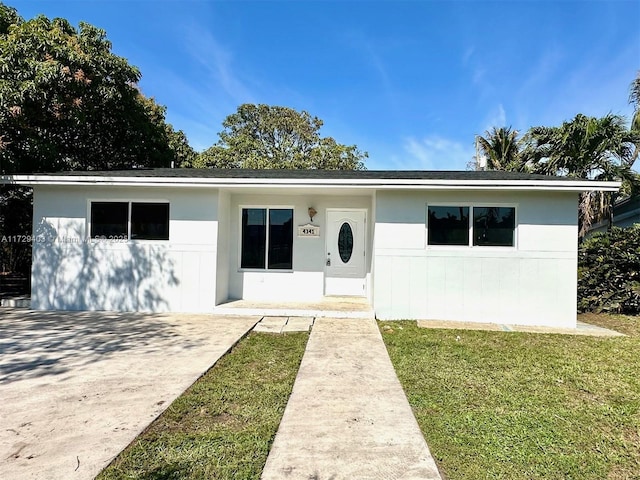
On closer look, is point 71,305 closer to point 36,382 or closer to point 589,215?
point 36,382

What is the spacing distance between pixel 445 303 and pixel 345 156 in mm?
18927

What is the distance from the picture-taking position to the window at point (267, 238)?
28.3 ft

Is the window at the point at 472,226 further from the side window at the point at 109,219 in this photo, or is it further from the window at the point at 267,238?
the side window at the point at 109,219

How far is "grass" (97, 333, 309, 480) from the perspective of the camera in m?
2.29

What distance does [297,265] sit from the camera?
28.3ft

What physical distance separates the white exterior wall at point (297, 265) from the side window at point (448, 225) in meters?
1.84

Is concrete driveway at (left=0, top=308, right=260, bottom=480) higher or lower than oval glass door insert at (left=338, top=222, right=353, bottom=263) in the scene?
lower

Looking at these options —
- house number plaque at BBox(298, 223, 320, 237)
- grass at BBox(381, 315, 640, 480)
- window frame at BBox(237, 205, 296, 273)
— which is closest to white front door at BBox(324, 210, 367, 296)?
house number plaque at BBox(298, 223, 320, 237)

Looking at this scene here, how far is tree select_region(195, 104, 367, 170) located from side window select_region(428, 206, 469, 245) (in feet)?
58.8

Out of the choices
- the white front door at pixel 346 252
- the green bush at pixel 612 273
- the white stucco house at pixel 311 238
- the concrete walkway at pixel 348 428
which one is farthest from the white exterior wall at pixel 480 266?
the concrete walkway at pixel 348 428

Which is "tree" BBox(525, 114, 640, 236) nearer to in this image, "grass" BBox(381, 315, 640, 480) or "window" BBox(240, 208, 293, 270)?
"grass" BBox(381, 315, 640, 480)

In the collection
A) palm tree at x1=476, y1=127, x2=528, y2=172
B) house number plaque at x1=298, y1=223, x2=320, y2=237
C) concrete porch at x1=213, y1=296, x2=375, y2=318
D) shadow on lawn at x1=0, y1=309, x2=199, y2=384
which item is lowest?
shadow on lawn at x1=0, y1=309, x2=199, y2=384

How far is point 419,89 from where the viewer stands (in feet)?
55.9

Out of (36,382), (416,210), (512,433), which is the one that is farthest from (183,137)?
(512,433)
